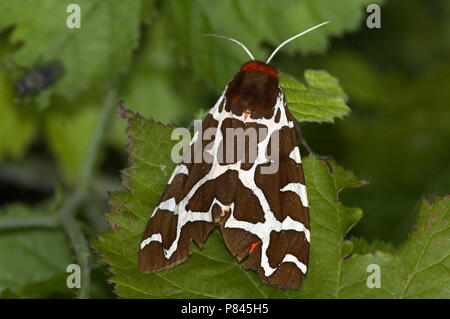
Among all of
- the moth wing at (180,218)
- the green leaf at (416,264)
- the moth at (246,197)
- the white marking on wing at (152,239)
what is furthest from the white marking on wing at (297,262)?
the white marking on wing at (152,239)

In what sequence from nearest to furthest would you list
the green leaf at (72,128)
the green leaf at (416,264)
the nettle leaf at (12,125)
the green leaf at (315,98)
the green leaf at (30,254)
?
the green leaf at (416,264), the green leaf at (315,98), the green leaf at (30,254), the nettle leaf at (12,125), the green leaf at (72,128)

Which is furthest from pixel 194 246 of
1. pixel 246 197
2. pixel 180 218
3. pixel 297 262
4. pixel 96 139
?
pixel 96 139

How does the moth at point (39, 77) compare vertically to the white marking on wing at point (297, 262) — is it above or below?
above

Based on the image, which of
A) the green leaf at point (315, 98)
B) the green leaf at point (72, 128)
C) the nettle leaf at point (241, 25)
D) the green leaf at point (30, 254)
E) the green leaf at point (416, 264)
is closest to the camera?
the green leaf at point (416, 264)

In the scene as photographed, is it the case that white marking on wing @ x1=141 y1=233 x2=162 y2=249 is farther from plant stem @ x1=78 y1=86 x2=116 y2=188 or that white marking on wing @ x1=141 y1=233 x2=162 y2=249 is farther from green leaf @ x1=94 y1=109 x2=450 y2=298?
plant stem @ x1=78 y1=86 x2=116 y2=188

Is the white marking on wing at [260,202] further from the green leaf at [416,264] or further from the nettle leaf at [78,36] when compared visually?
the nettle leaf at [78,36]
